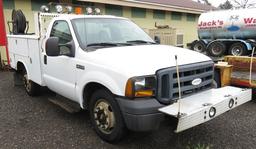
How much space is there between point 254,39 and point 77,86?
38.7 ft

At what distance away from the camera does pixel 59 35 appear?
15.2 feet

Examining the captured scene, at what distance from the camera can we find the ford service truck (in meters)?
12.8

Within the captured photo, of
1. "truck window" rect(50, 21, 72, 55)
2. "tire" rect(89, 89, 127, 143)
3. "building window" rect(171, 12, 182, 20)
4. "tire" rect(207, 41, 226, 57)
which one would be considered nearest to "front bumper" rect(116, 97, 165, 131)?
"tire" rect(89, 89, 127, 143)

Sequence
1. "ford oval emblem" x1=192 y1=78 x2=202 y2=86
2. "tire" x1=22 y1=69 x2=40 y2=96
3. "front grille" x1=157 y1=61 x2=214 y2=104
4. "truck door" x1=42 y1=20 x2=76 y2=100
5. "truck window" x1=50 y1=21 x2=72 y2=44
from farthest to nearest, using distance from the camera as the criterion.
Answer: "tire" x1=22 y1=69 x2=40 y2=96, "truck window" x1=50 y1=21 x2=72 y2=44, "truck door" x1=42 y1=20 x2=76 y2=100, "ford oval emblem" x1=192 y1=78 x2=202 y2=86, "front grille" x1=157 y1=61 x2=214 y2=104

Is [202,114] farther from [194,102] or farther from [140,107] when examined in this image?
[140,107]

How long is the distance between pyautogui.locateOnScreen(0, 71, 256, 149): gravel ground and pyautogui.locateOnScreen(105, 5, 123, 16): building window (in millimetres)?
8834

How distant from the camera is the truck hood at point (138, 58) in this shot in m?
3.18

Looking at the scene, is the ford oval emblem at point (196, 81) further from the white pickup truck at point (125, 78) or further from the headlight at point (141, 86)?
the headlight at point (141, 86)

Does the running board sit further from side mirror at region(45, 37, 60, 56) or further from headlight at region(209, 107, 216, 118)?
headlight at region(209, 107, 216, 118)

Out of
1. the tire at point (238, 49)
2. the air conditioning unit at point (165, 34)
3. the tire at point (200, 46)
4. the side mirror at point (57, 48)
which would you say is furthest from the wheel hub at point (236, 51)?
the side mirror at point (57, 48)

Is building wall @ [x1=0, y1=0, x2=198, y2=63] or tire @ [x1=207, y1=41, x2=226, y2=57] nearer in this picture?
building wall @ [x1=0, y1=0, x2=198, y2=63]

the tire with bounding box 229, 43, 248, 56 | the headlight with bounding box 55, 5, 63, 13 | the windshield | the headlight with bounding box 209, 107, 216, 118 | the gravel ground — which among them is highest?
the headlight with bounding box 55, 5, 63, 13

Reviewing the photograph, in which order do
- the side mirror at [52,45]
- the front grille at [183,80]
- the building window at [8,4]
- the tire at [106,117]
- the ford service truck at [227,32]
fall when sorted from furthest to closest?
the ford service truck at [227,32]
the building window at [8,4]
the side mirror at [52,45]
the tire at [106,117]
the front grille at [183,80]

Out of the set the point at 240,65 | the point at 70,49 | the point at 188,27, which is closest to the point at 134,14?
the point at 188,27
